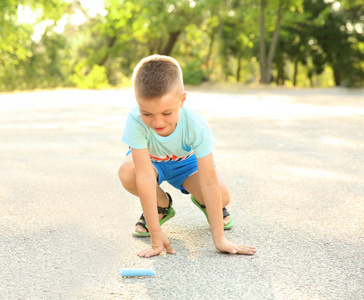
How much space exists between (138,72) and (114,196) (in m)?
1.38

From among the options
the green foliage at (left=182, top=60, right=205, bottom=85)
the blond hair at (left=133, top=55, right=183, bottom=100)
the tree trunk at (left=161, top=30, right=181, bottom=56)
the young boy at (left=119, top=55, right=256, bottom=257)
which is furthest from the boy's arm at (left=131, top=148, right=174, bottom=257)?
the tree trunk at (left=161, top=30, right=181, bottom=56)

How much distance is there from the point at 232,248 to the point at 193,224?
53cm

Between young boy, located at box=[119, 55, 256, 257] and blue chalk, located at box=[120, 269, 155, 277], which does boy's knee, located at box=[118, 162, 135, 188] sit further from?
blue chalk, located at box=[120, 269, 155, 277]

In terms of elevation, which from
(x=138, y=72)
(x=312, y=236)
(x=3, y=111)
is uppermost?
(x=138, y=72)

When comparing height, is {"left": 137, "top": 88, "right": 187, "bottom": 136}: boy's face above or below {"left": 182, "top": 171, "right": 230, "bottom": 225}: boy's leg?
above

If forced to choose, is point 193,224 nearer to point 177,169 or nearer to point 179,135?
point 177,169

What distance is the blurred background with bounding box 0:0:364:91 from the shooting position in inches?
647

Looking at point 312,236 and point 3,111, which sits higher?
point 312,236

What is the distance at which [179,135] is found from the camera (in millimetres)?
2375

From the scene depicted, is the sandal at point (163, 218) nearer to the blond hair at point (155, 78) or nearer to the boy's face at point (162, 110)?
the boy's face at point (162, 110)

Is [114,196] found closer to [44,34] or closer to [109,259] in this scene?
[109,259]

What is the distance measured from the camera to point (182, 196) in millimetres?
3389

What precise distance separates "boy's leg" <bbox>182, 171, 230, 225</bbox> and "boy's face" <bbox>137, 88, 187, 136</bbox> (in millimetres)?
487

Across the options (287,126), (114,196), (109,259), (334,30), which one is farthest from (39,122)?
(334,30)
